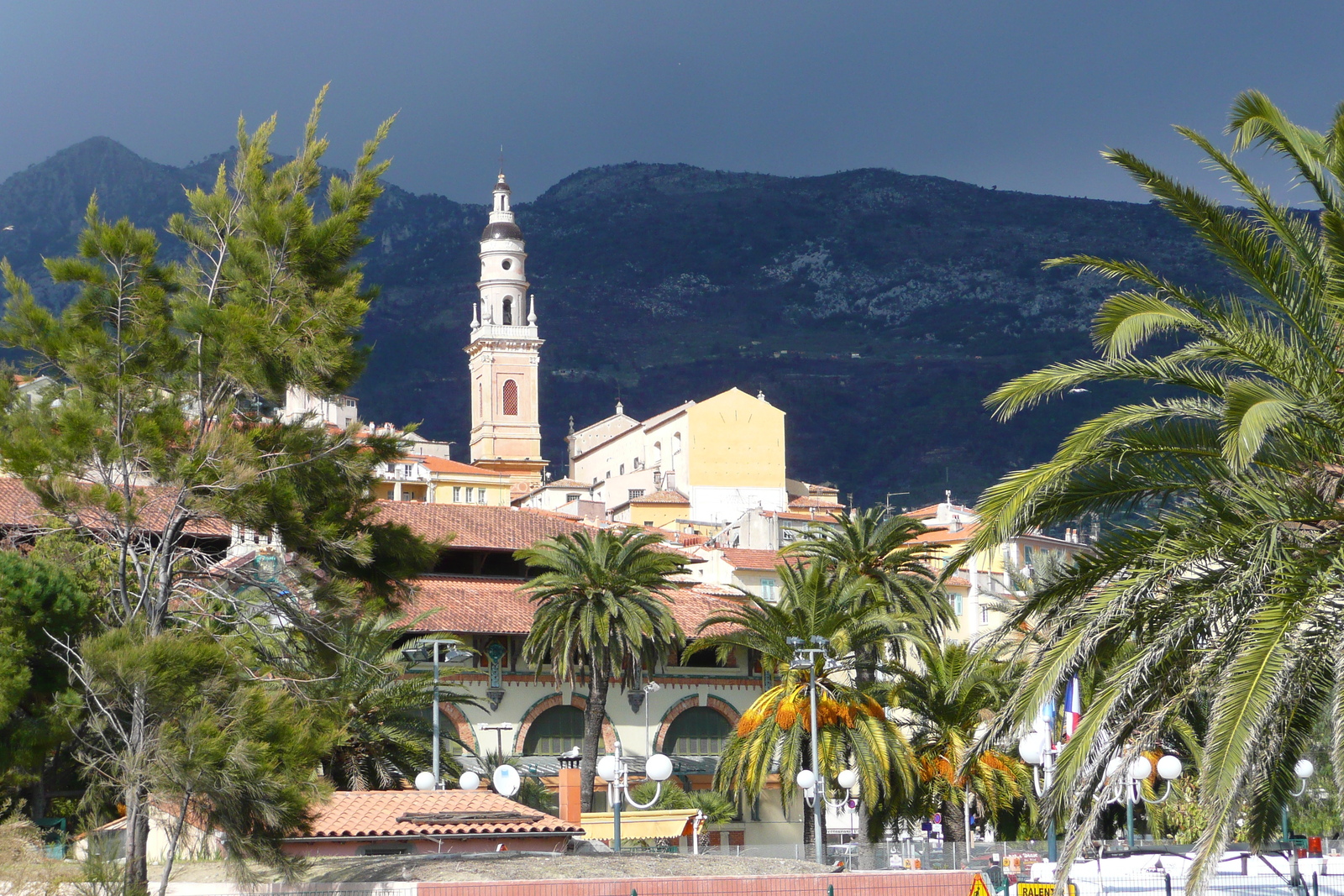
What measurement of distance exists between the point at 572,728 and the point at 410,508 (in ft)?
34.6

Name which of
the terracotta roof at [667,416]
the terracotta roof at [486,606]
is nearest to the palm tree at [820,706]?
the terracotta roof at [486,606]

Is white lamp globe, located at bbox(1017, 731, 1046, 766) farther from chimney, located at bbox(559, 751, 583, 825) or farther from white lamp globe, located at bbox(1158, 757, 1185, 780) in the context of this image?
chimney, located at bbox(559, 751, 583, 825)

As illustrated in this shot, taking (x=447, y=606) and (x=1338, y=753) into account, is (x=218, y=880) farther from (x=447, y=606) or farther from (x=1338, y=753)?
(x=447, y=606)

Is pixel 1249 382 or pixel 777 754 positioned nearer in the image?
pixel 1249 382

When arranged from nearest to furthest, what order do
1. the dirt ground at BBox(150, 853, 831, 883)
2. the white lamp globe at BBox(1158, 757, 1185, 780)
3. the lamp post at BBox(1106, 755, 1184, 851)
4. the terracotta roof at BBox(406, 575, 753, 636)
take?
the lamp post at BBox(1106, 755, 1184, 851), the dirt ground at BBox(150, 853, 831, 883), the white lamp globe at BBox(1158, 757, 1185, 780), the terracotta roof at BBox(406, 575, 753, 636)

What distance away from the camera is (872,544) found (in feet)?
150

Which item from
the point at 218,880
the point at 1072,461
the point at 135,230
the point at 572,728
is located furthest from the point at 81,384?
the point at 572,728

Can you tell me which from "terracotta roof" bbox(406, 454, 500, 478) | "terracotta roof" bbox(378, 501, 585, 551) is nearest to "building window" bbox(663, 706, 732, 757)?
"terracotta roof" bbox(378, 501, 585, 551)

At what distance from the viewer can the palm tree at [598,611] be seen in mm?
46219

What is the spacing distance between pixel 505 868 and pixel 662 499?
7586 centimetres

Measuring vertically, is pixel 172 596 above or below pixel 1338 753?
above

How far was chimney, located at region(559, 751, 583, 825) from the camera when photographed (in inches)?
1393

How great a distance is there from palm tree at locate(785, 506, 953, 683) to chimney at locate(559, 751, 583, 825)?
1126 cm

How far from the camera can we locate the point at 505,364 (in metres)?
126
